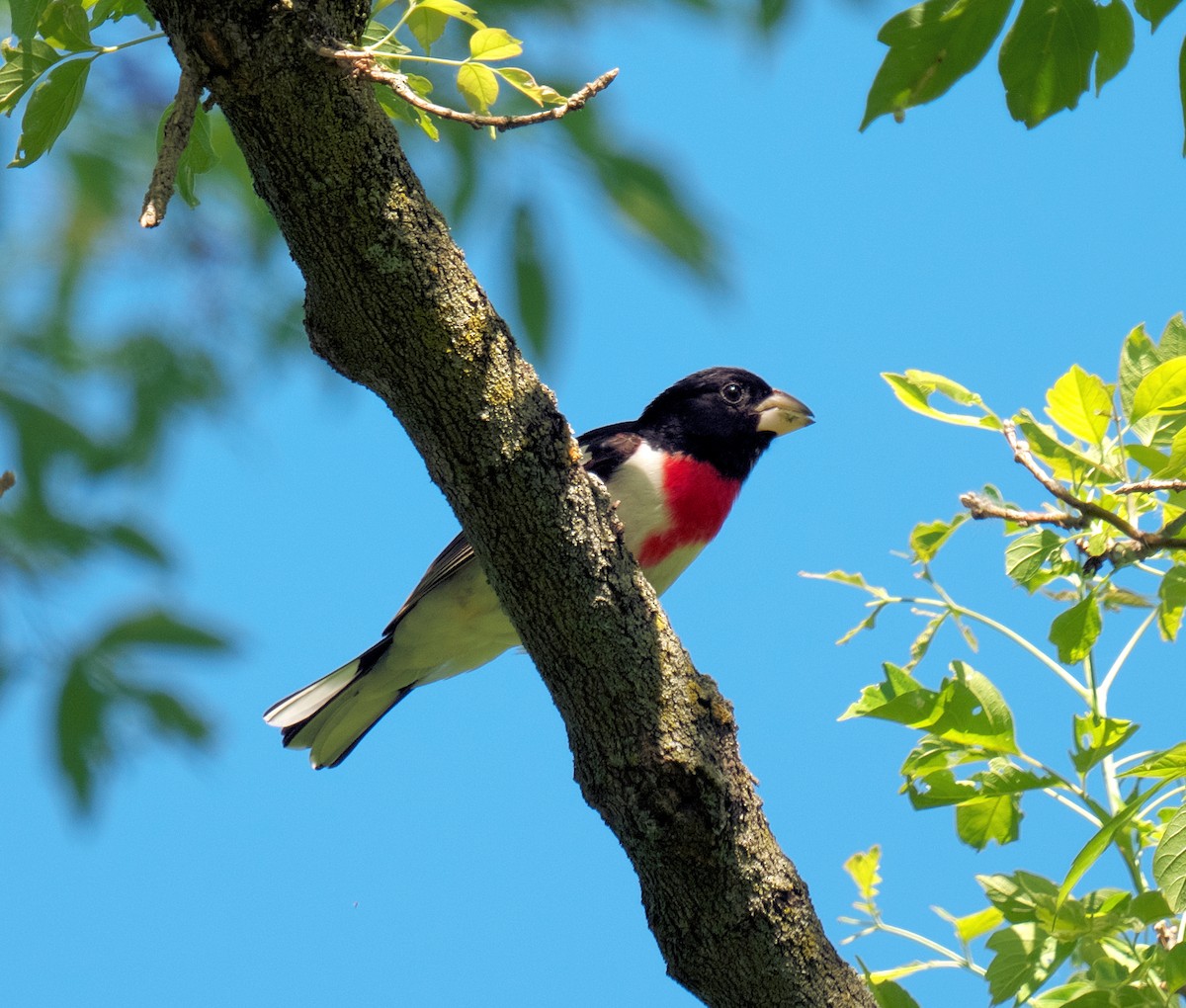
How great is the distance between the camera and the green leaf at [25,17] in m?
2.08

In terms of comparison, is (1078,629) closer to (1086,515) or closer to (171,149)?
(1086,515)

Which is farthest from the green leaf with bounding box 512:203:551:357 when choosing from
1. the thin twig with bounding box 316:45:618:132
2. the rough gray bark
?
the thin twig with bounding box 316:45:618:132

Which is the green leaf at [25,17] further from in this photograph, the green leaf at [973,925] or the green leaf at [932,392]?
the green leaf at [973,925]

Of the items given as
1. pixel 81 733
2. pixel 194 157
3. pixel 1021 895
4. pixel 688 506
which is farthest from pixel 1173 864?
pixel 688 506

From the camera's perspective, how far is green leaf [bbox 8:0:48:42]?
6.82 ft

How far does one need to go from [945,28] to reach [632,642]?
1358 millimetres

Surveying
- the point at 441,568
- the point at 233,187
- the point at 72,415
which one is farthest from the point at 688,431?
the point at 72,415

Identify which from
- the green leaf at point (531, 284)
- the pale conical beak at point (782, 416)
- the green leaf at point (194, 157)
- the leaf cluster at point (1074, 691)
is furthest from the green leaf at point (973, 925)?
the pale conical beak at point (782, 416)

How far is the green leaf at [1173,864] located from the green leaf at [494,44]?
169 centimetres

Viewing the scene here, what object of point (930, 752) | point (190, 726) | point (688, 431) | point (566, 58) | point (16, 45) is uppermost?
point (688, 431)

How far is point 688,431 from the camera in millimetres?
5160

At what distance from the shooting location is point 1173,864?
6.98 feet

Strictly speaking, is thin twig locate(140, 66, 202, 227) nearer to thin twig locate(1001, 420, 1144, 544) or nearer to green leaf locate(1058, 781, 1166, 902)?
thin twig locate(1001, 420, 1144, 544)

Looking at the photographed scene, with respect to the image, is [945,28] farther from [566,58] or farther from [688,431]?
[688,431]
